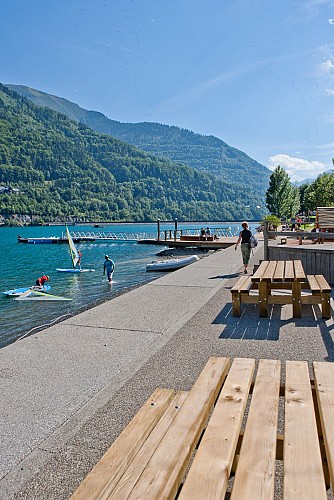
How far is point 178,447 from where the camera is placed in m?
2.03

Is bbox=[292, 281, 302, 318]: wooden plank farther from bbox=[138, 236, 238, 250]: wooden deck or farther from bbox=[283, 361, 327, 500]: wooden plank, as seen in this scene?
bbox=[138, 236, 238, 250]: wooden deck

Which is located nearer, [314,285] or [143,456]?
[143,456]

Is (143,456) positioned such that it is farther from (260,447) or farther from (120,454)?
(260,447)

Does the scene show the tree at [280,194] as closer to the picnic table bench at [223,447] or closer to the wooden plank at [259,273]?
the wooden plank at [259,273]

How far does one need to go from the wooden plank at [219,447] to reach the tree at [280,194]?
64941 mm

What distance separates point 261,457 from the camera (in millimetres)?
1906

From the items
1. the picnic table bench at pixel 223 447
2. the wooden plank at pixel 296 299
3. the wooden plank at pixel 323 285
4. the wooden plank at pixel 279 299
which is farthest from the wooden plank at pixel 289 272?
the picnic table bench at pixel 223 447

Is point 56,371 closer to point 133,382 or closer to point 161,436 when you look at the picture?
point 133,382

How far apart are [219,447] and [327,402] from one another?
838 millimetres

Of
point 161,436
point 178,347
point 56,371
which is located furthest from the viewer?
point 178,347

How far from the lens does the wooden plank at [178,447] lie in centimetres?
174

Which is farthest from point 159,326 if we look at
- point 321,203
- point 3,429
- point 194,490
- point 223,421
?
point 321,203

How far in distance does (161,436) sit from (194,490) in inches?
19.5

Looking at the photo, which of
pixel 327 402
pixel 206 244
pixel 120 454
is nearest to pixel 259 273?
pixel 327 402
